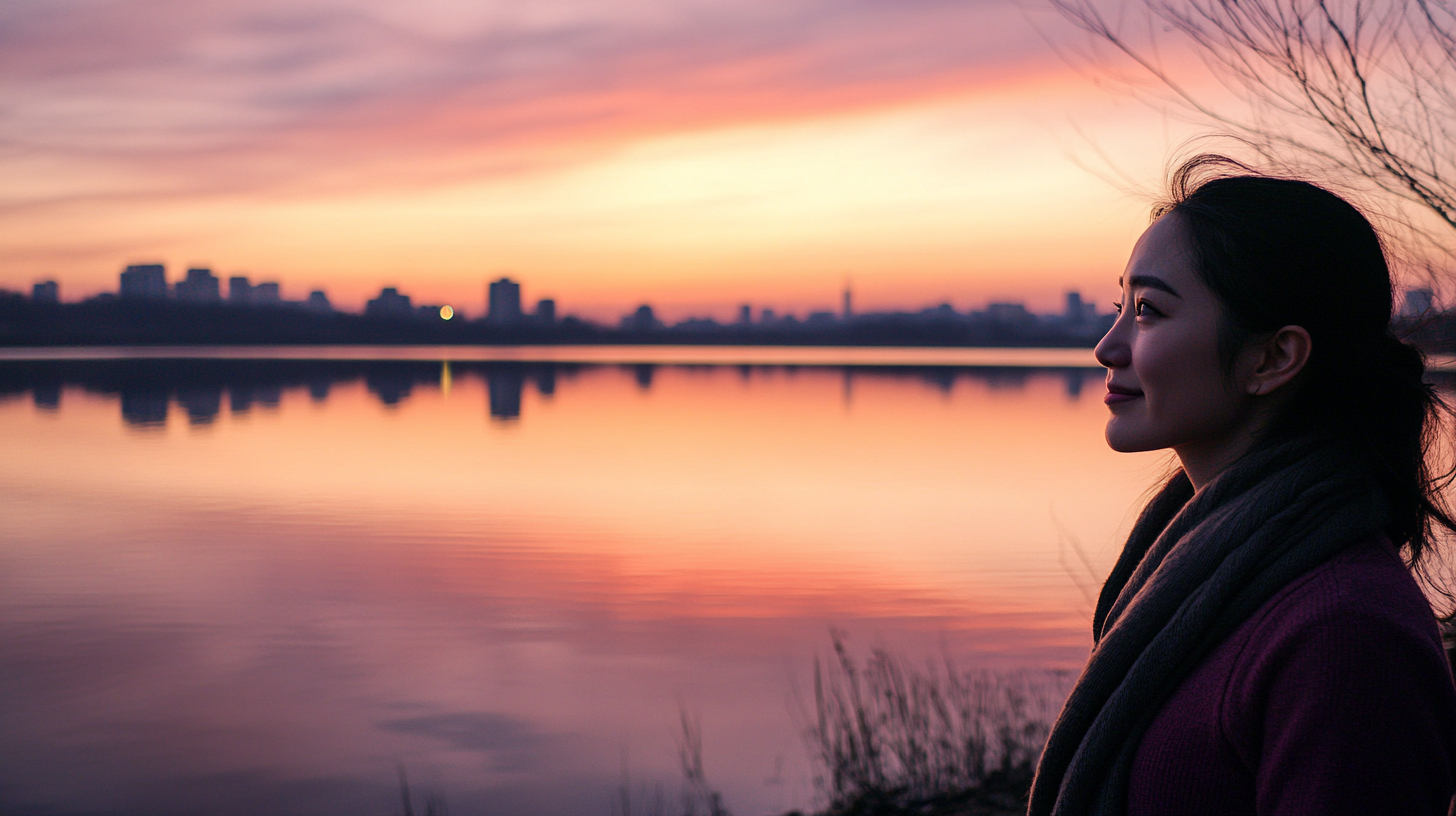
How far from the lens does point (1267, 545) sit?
1.43 metres

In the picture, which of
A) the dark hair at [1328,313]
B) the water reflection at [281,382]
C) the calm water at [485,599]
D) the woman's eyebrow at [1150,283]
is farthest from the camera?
the water reflection at [281,382]

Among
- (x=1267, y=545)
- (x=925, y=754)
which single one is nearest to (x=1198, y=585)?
(x=1267, y=545)

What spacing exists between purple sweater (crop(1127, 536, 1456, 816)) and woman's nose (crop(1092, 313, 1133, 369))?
1.52 ft

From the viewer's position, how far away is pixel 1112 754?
156 cm

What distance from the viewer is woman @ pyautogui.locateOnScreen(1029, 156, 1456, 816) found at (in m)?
1.20

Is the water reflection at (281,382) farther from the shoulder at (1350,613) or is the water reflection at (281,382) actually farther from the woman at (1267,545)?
the shoulder at (1350,613)

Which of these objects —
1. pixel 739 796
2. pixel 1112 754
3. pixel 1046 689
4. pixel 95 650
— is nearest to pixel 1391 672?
pixel 1112 754

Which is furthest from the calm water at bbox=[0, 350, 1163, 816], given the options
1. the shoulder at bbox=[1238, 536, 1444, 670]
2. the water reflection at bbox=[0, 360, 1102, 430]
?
the water reflection at bbox=[0, 360, 1102, 430]

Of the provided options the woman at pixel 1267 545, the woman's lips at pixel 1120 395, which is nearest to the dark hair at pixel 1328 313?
the woman at pixel 1267 545

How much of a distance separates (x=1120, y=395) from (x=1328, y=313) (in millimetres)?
318

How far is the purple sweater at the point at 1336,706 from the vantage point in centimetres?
118

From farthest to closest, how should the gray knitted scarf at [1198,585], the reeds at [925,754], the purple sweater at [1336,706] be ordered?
the reeds at [925,754], the gray knitted scarf at [1198,585], the purple sweater at [1336,706]

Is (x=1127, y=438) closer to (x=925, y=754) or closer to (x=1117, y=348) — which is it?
(x=1117, y=348)

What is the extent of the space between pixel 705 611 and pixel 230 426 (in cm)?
2951
